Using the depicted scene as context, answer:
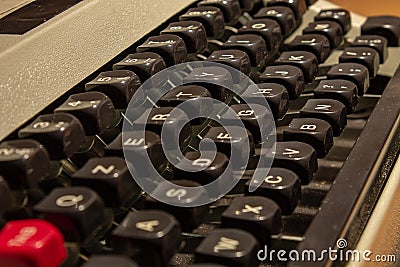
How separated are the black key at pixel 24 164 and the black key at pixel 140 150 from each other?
0.30 ft

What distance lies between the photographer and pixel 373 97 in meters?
1.32

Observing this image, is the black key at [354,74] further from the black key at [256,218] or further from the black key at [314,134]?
the black key at [256,218]

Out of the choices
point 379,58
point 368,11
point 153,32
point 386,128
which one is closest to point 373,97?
point 379,58

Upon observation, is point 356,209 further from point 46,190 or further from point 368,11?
point 368,11

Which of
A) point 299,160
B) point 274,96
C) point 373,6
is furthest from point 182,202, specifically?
point 373,6

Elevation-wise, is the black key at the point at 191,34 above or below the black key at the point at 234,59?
above

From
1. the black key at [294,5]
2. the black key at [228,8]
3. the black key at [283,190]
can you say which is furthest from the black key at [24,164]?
the black key at [294,5]

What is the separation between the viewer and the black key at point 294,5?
1.45 m

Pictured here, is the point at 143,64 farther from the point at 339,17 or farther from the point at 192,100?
the point at 339,17

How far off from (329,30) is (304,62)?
16cm

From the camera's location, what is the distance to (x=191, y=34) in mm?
1224

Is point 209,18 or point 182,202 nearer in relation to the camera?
point 182,202

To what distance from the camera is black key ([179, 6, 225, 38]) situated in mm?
1297

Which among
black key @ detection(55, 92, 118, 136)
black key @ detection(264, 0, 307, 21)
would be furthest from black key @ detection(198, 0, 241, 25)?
black key @ detection(55, 92, 118, 136)
